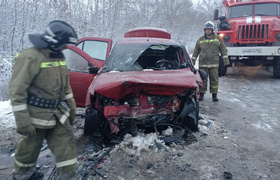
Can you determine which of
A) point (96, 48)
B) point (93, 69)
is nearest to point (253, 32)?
point (96, 48)

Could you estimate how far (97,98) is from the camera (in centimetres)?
358

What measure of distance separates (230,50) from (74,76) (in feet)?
19.3

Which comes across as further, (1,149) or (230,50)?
(230,50)

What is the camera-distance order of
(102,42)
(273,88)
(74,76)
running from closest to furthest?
(74,76) → (102,42) → (273,88)

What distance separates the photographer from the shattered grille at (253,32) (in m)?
8.11

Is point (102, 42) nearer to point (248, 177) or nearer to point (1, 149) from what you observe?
point (1, 149)

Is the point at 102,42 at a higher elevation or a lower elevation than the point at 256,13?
lower

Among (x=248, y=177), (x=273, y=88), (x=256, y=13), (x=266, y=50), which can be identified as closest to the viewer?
(x=248, y=177)

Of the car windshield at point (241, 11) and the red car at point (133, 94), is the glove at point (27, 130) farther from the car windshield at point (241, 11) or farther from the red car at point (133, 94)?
the car windshield at point (241, 11)

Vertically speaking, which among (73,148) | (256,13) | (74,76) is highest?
(256,13)

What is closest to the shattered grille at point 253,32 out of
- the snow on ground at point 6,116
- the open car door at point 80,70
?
the open car door at point 80,70

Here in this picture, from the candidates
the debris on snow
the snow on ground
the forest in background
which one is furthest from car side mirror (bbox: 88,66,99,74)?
the forest in background

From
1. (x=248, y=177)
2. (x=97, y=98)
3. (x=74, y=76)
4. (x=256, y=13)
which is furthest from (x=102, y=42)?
(x=256, y=13)

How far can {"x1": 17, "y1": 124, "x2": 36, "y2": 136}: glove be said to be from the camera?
2.14m
